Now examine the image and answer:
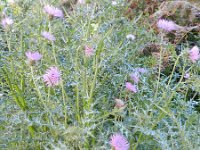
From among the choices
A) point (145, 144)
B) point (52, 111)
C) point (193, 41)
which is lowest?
point (193, 41)

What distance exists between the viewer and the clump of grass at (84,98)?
3.05ft

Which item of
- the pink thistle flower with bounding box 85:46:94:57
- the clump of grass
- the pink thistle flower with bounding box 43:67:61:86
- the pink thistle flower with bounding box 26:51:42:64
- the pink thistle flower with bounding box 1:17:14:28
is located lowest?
the clump of grass

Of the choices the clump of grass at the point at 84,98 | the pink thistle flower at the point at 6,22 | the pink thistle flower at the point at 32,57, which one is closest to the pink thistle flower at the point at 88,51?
the clump of grass at the point at 84,98

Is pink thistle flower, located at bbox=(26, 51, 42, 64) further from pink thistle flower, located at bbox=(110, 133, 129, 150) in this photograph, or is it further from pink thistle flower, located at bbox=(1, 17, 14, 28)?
pink thistle flower, located at bbox=(110, 133, 129, 150)

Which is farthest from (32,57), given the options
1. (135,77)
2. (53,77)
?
(135,77)

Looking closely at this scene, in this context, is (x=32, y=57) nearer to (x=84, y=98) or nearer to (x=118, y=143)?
(x=84, y=98)

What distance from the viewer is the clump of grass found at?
0.93m

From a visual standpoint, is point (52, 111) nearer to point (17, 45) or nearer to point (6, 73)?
point (6, 73)

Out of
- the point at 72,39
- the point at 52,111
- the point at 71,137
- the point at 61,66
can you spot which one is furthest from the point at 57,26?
the point at 71,137

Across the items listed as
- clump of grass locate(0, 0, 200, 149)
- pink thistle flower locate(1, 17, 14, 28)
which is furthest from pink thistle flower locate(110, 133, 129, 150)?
pink thistle flower locate(1, 17, 14, 28)

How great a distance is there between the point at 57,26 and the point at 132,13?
98 centimetres

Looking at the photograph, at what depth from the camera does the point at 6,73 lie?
109cm

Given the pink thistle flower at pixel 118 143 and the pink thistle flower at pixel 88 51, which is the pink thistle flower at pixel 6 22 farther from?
the pink thistle flower at pixel 118 143

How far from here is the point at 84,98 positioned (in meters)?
0.97
